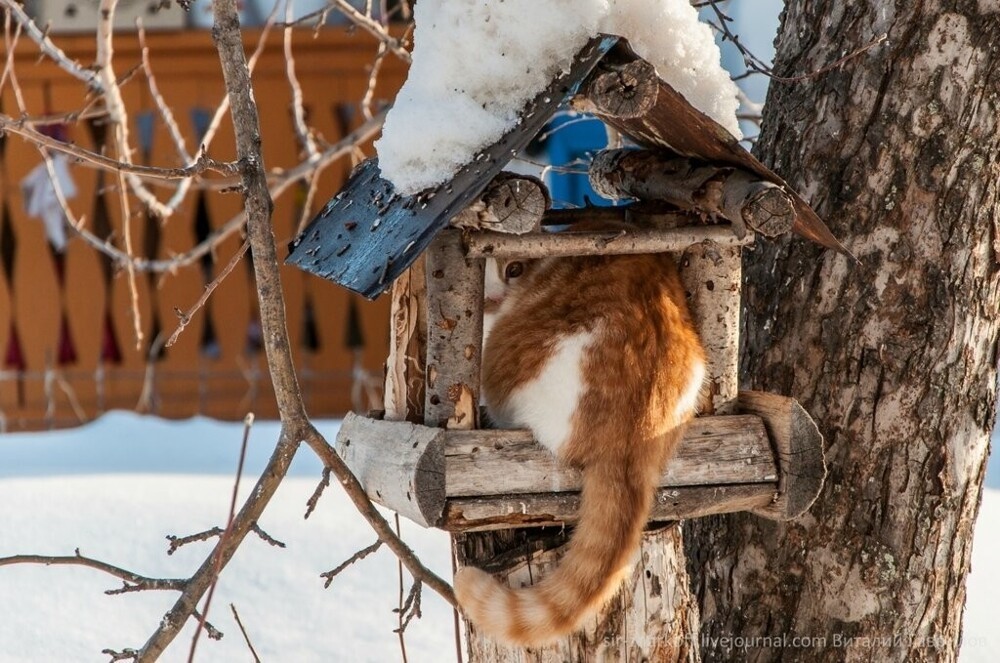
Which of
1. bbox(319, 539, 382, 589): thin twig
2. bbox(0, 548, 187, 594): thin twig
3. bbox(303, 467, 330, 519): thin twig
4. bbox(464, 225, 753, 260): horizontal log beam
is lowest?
bbox(319, 539, 382, 589): thin twig

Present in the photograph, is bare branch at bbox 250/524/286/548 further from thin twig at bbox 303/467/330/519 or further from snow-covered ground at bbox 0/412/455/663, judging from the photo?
snow-covered ground at bbox 0/412/455/663

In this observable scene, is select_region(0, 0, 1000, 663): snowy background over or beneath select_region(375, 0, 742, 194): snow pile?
beneath

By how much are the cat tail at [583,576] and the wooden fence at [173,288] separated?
5.16 metres

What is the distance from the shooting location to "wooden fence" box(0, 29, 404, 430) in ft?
22.9

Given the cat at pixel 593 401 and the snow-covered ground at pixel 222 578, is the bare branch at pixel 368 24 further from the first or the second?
the snow-covered ground at pixel 222 578

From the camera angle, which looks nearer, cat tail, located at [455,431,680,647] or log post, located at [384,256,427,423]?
cat tail, located at [455,431,680,647]

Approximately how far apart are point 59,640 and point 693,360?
2.13 m

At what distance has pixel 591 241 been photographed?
6.73ft

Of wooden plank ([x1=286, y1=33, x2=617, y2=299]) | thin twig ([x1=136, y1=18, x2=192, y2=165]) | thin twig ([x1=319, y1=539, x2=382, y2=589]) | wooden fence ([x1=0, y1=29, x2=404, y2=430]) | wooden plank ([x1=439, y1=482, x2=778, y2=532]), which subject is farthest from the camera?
wooden fence ([x1=0, y1=29, x2=404, y2=430])

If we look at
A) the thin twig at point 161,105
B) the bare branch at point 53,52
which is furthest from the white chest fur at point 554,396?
the bare branch at point 53,52

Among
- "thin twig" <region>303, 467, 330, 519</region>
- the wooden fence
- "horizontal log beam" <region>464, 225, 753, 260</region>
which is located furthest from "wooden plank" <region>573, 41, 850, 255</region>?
the wooden fence

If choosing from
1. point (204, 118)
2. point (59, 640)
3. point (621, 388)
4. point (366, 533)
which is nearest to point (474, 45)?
point (621, 388)

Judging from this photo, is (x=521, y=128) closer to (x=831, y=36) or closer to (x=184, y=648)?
(x=831, y=36)

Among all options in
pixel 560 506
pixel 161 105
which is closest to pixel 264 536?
pixel 560 506
